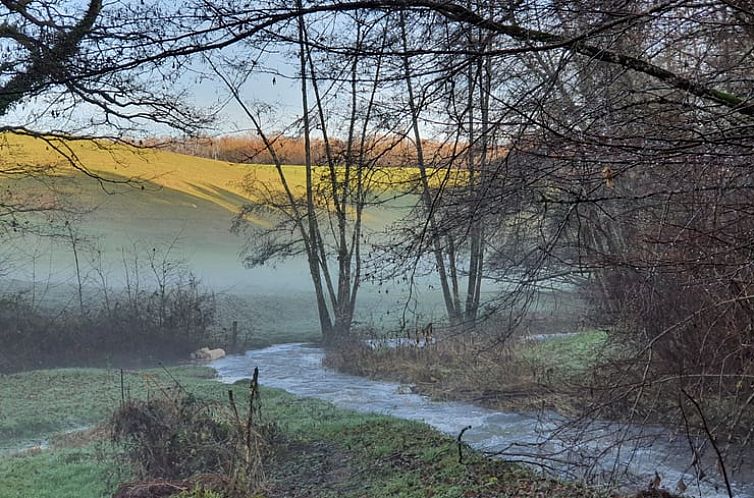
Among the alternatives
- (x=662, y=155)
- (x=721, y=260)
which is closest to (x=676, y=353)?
(x=721, y=260)

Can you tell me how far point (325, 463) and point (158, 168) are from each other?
10.3m

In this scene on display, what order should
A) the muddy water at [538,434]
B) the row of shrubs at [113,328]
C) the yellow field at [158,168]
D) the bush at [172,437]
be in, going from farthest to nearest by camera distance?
the row of shrubs at [113,328] < the yellow field at [158,168] < the bush at [172,437] < the muddy water at [538,434]

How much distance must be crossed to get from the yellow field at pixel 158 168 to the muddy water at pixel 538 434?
2.48 metres

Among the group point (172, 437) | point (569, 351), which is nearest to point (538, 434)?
point (172, 437)

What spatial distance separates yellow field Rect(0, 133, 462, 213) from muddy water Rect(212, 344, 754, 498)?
2.48 meters

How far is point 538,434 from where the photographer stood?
6.18m

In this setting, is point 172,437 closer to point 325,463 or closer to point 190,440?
point 190,440

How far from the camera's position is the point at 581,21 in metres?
3.37

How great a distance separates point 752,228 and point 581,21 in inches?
56.2

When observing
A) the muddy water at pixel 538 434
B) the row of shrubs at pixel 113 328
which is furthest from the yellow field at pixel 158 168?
the row of shrubs at pixel 113 328

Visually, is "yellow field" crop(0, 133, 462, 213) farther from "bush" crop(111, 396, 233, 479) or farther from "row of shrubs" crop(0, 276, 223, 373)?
"row of shrubs" crop(0, 276, 223, 373)

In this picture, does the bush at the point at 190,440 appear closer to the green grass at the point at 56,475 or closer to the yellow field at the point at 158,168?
the green grass at the point at 56,475

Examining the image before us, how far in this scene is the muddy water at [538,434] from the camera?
509 centimetres

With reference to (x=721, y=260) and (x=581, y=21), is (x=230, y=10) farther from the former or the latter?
(x=721, y=260)
